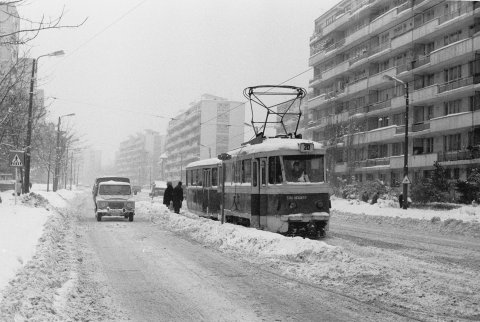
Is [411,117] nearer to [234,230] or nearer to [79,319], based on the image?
[234,230]

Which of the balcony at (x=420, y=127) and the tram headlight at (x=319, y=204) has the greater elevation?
the balcony at (x=420, y=127)

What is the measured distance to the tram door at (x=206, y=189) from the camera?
2176 centimetres

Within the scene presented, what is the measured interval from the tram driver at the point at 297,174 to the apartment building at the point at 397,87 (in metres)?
16.6

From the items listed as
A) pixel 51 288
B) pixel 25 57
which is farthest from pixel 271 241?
pixel 25 57

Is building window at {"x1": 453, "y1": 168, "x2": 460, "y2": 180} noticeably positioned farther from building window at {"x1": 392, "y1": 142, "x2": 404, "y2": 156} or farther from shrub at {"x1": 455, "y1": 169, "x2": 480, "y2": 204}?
shrub at {"x1": 455, "y1": 169, "x2": 480, "y2": 204}

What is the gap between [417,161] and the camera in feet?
137

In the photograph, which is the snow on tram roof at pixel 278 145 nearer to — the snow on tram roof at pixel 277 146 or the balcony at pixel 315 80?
the snow on tram roof at pixel 277 146

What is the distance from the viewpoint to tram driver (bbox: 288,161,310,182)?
15.1 metres

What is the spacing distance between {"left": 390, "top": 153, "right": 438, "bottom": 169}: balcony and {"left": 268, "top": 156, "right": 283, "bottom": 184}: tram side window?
92.6ft

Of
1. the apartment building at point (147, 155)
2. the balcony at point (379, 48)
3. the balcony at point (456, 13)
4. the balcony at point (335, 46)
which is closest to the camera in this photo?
the balcony at point (456, 13)

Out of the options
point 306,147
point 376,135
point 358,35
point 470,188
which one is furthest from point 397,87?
point 306,147

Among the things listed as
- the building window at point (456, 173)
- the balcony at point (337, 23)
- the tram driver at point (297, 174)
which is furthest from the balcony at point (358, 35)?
the tram driver at point (297, 174)

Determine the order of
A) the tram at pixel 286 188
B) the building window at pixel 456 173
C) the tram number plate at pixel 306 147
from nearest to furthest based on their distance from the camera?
the tram at pixel 286 188 → the tram number plate at pixel 306 147 → the building window at pixel 456 173

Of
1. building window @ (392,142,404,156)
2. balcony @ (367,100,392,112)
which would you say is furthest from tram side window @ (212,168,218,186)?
balcony @ (367,100,392,112)
